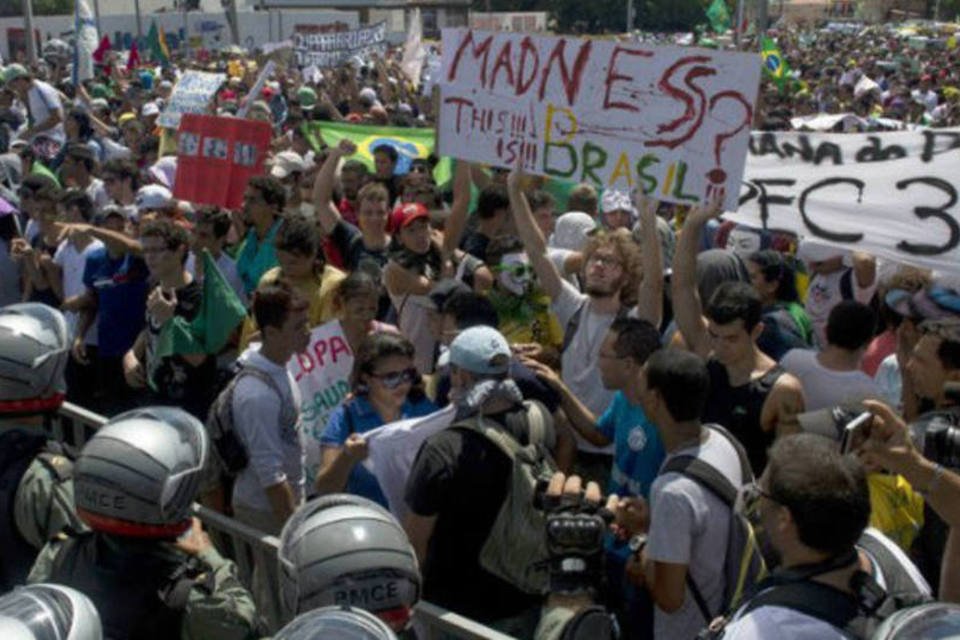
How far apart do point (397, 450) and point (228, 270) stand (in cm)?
288

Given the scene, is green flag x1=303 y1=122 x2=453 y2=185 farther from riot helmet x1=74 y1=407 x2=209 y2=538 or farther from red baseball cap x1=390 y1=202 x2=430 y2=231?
riot helmet x1=74 y1=407 x2=209 y2=538

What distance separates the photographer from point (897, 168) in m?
5.64

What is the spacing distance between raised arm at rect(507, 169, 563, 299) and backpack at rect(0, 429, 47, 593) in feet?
8.58

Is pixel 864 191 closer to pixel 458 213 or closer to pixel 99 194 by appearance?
pixel 458 213

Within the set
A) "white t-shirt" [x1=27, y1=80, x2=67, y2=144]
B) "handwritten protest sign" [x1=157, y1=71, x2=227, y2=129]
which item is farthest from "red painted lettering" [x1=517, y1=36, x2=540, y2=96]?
"white t-shirt" [x1=27, y1=80, x2=67, y2=144]

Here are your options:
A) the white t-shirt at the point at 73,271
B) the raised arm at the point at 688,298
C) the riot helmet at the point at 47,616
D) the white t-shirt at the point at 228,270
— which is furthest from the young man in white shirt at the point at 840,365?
the white t-shirt at the point at 73,271

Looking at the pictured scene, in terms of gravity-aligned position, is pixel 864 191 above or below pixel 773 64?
above

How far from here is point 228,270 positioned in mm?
6812

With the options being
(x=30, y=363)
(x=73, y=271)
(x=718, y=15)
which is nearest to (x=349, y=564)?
(x=30, y=363)

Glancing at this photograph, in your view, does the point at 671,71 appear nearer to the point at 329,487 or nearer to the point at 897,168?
the point at 897,168

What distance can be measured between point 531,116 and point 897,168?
5.79 ft

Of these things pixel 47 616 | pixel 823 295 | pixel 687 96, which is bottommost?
pixel 823 295

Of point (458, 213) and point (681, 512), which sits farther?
point (458, 213)

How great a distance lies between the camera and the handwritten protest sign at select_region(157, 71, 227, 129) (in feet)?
38.2
